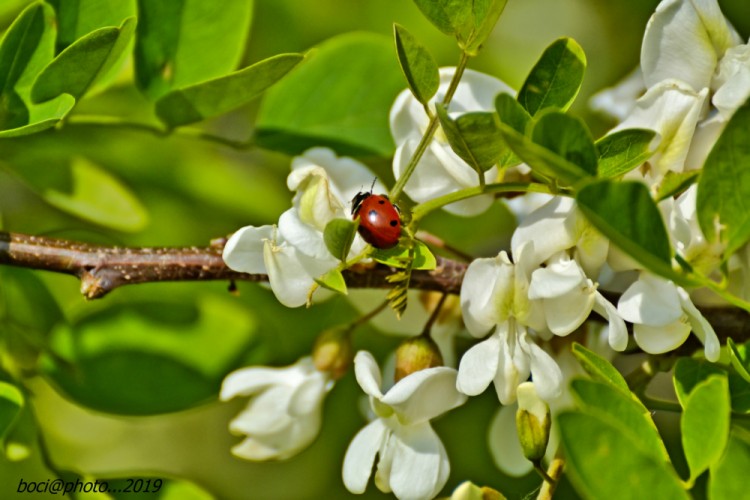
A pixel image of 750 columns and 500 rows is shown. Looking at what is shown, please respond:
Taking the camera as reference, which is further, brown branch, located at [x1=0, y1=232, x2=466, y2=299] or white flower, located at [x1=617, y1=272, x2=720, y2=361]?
brown branch, located at [x1=0, y1=232, x2=466, y2=299]

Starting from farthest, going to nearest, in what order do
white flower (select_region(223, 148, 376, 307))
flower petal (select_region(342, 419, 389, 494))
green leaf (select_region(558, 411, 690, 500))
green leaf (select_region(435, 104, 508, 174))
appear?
1. flower petal (select_region(342, 419, 389, 494))
2. white flower (select_region(223, 148, 376, 307))
3. green leaf (select_region(435, 104, 508, 174))
4. green leaf (select_region(558, 411, 690, 500))

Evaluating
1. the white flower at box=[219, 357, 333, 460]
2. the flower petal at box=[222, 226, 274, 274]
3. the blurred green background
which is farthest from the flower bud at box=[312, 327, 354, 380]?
the flower petal at box=[222, 226, 274, 274]

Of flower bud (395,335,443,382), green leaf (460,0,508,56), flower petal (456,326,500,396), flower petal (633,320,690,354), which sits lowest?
flower bud (395,335,443,382)

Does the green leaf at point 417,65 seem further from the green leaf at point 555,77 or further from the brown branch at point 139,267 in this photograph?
the brown branch at point 139,267

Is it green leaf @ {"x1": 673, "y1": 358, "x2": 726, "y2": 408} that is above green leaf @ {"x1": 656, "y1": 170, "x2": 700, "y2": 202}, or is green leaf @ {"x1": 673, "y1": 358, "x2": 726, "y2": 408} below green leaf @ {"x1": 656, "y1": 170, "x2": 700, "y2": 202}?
below

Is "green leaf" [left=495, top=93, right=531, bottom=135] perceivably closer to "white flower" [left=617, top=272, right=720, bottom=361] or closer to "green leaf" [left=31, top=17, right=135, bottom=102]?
"white flower" [left=617, top=272, right=720, bottom=361]

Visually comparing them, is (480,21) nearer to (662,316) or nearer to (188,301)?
(662,316)
